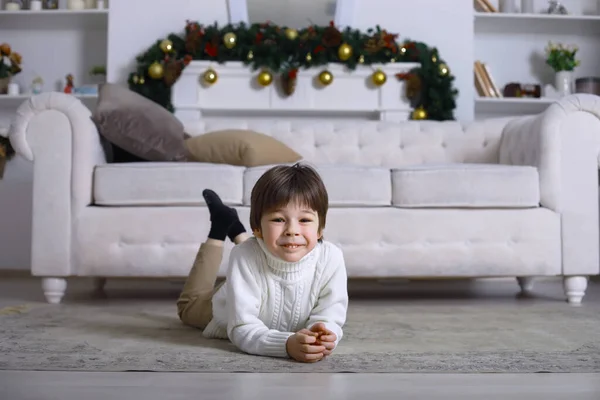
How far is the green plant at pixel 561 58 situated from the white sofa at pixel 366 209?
204cm

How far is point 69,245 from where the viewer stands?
2.42 meters

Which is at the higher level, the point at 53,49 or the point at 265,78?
the point at 53,49

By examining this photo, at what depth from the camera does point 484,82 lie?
443 centimetres

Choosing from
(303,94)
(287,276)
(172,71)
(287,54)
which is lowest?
(287,276)

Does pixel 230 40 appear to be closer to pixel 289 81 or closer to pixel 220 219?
pixel 289 81

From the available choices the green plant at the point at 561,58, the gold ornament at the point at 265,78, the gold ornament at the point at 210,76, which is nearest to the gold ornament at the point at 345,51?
the gold ornament at the point at 265,78

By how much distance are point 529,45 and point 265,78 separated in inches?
71.9

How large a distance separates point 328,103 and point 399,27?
0.70 meters

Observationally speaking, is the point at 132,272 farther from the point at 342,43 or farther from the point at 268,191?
the point at 342,43

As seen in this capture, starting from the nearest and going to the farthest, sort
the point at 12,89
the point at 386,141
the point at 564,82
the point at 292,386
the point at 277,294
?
the point at 292,386, the point at 277,294, the point at 386,141, the point at 12,89, the point at 564,82

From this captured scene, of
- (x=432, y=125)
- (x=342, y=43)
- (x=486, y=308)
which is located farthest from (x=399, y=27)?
(x=486, y=308)

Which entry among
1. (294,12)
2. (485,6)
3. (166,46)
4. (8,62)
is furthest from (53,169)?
(485,6)

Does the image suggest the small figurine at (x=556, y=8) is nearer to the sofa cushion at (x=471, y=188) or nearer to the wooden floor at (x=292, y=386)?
the sofa cushion at (x=471, y=188)

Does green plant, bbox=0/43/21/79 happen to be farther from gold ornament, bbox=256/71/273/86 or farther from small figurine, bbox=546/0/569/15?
small figurine, bbox=546/0/569/15
